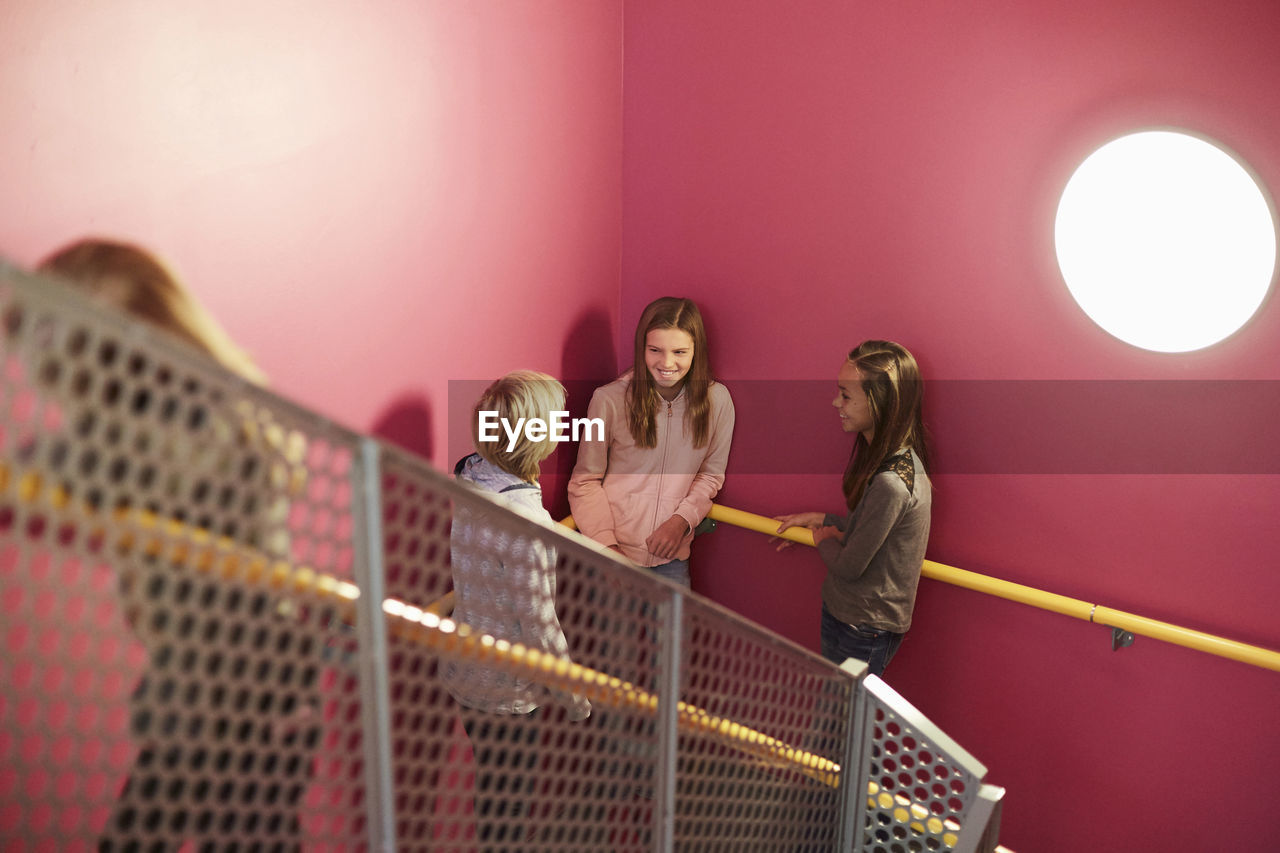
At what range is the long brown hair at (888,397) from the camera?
251 centimetres

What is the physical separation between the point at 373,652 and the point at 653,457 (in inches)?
88.9

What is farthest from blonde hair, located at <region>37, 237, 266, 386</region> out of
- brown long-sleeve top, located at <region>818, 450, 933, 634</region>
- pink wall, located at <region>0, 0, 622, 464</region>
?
brown long-sleeve top, located at <region>818, 450, 933, 634</region>

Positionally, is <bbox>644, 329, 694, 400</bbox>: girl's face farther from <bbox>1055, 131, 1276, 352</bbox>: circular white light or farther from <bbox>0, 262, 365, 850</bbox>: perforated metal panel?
<bbox>0, 262, 365, 850</bbox>: perforated metal panel

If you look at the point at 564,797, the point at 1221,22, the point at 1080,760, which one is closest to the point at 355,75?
the point at 564,797

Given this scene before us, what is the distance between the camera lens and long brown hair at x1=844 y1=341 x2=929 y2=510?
98.7 inches

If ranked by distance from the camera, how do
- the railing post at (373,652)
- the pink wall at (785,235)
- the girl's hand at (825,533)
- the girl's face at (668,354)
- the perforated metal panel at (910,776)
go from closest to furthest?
the railing post at (373,652), the perforated metal panel at (910,776), the pink wall at (785,235), the girl's hand at (825,533), the girl's face at (668,354)

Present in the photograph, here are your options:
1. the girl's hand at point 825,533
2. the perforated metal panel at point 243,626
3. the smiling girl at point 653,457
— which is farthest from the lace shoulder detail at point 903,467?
the perforated metal panel at point 243,626

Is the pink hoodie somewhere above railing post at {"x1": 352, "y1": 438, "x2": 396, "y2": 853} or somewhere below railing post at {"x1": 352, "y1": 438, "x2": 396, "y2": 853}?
above

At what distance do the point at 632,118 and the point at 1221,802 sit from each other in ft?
8.97

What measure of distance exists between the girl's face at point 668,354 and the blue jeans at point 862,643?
0.91 meters

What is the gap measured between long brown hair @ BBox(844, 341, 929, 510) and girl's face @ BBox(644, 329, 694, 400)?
59cm

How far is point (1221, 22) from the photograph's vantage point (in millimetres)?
2082

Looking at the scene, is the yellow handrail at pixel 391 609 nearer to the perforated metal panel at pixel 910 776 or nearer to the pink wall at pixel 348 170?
the perforated metal panel at pixel 910 776

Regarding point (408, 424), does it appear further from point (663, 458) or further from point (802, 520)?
point (802, 520)
